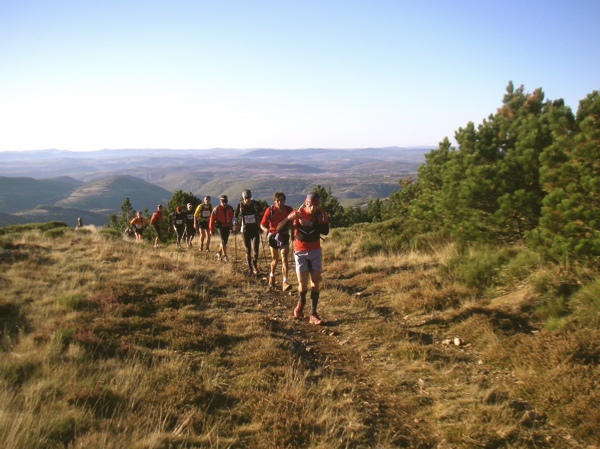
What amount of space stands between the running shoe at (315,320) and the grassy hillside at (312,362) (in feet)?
0.43

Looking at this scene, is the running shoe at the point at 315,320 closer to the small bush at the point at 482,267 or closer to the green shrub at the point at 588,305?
the small bush at the point at 482,267

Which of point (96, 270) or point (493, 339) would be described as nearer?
point (493, 339)

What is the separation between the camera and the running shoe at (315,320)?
703cm

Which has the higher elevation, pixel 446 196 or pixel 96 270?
pixel 446 196

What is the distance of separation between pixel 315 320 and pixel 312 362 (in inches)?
63.6

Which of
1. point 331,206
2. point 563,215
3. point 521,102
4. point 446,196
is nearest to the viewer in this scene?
point 563,215

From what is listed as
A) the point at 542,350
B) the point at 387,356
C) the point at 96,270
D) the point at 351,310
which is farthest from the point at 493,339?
the point at 96,270

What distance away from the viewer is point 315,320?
710 cm

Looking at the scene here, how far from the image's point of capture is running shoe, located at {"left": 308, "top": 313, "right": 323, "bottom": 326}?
23.1 ft

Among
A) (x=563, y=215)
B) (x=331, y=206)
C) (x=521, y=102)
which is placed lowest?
(x=331, y=206)

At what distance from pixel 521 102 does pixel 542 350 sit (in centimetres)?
1067

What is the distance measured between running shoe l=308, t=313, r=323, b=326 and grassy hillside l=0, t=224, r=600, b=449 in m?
0.13

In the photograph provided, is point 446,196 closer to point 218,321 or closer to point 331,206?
point 218,321

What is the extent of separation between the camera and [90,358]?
5.16m
